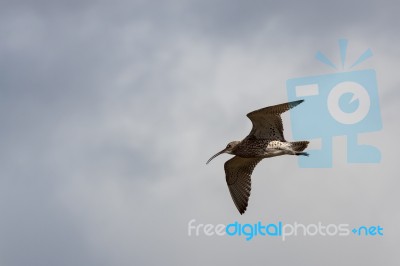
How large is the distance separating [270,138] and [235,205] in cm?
303

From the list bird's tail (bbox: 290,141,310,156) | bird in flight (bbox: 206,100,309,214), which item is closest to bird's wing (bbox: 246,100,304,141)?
bird in flight (bbox: 206,100,309,214)

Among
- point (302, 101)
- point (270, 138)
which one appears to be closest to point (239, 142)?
point (270, 138)

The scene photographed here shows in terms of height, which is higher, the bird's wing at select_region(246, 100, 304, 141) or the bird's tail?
the bird's wing at select_region(246, 100, 304, 141)

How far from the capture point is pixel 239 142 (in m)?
23.1

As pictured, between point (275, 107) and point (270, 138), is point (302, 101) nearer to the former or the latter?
point (275, 107)

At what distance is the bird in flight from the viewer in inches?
859

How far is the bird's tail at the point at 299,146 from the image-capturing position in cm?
2203

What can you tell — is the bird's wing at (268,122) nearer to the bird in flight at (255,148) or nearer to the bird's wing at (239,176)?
the bird in flight at (255,148)

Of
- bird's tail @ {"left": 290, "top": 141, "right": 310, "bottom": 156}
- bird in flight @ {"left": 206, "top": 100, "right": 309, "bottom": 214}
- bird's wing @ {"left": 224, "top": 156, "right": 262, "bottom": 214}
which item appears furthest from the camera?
bird's wing @ {"left": 224, "top": 156, "right": 262, "bottom": 214}

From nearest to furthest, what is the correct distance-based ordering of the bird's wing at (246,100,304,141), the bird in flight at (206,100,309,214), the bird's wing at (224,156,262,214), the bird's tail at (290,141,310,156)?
the bird's wing at (246,100,304,141) < the bird in flight at (206,100,309,214) < the bird's tail at (290,141,310,156) < the bird's wing at (224,156,262,214)

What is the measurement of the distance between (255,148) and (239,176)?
2185mm

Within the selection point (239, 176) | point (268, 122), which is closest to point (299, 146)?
point (268, 122)

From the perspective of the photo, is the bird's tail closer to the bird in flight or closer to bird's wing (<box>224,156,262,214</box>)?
the bird in flight

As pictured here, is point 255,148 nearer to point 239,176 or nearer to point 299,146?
point 299,146
